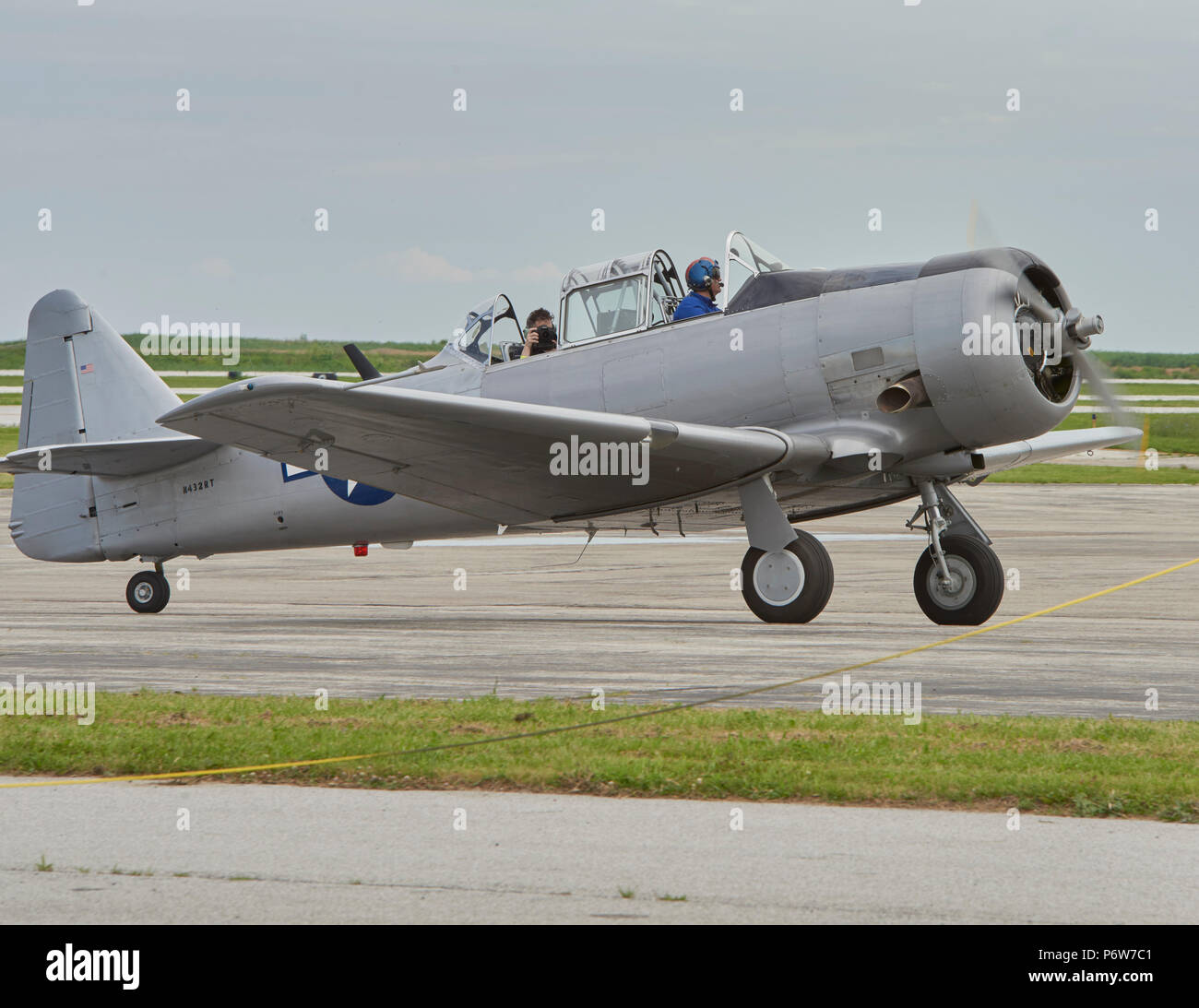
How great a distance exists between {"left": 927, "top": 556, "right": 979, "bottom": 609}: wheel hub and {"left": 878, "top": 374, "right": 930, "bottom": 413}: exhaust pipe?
1.52 metres

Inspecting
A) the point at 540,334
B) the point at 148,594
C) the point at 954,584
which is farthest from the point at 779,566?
the point at 148,594

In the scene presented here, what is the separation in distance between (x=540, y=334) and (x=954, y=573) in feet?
13.7

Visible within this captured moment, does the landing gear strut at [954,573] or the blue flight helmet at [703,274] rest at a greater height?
the blue flight helmet at [703,274]

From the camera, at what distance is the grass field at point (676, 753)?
571 centimetres

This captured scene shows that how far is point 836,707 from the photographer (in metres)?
7.51

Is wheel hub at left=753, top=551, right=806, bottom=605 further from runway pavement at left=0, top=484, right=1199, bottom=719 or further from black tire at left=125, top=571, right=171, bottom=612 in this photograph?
black tire at left=125, top=571, right=171, bottom=612

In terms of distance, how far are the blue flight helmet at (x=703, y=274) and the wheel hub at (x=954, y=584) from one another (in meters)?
3.09

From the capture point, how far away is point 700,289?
40.3 feet

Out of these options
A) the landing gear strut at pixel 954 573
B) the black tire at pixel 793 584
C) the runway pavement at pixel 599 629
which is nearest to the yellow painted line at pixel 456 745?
the runway pavement at pixel 599 629

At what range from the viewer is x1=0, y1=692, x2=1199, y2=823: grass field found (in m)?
5.71

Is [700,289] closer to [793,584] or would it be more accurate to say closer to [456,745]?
[793,584]

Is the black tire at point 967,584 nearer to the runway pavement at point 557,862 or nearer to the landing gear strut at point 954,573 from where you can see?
the landing gear strut at point 954,573

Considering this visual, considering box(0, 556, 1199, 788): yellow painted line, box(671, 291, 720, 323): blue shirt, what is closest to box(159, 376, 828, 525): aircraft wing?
box(671, 291, 720, 323): blue shirt
